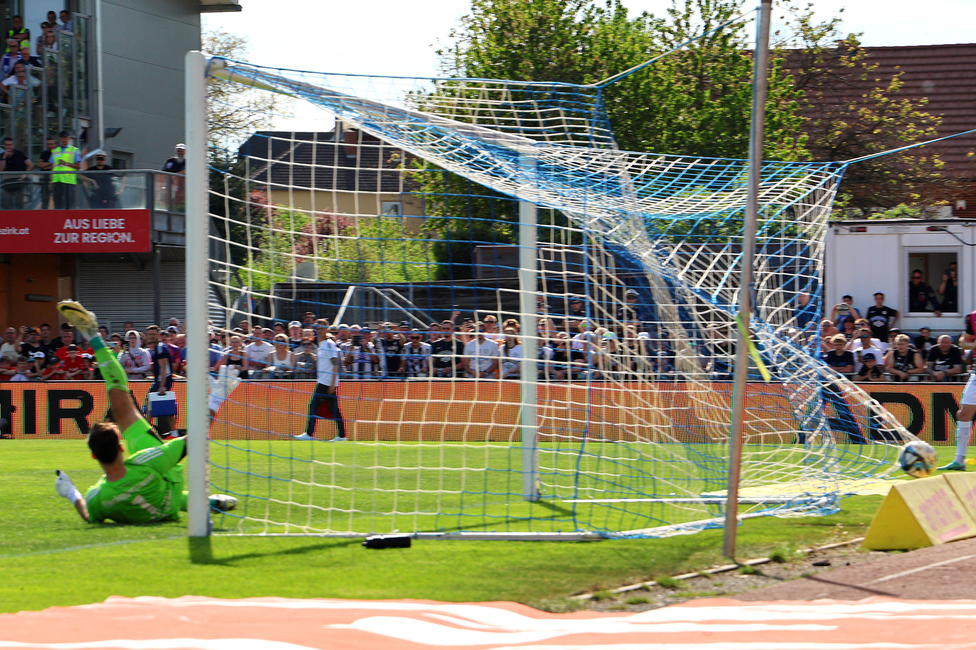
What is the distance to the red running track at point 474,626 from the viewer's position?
4.58m

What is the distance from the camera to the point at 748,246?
6.33 metres

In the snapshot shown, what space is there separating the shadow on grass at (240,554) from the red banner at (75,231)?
16.4 metres

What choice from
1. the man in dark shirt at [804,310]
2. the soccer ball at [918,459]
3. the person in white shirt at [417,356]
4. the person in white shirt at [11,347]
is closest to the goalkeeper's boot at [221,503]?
the person in white shirt at [417,356]

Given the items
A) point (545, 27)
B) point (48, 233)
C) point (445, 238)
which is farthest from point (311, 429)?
point (545, 27)

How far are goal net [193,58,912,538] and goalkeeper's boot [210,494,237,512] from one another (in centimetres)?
16

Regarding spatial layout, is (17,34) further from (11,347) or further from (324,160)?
(324,160)

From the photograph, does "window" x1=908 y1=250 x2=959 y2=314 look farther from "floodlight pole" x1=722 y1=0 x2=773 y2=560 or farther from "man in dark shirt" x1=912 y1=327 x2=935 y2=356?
"floodlight pole" x1=722 y1=0 x2=773 y2=560

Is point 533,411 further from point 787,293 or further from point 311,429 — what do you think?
point 311,429

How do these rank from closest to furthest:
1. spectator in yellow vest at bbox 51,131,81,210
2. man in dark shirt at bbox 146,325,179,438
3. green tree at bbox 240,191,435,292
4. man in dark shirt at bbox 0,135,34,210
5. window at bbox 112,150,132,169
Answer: green tree at bbox 240,191,435,292
man in dark shirt at bbox 146,325,179,438
spectator in yellow vest at bbox 51,131,81,210
man in dark shirt at bbox 0,135,34,210
window at bbox 112,150,132,169

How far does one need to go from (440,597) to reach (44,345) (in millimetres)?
16581

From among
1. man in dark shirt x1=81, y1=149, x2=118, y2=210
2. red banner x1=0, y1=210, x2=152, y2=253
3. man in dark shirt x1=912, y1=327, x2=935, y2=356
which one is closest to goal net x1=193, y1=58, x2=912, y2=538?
man in dark shirt x1=912, y1=327, x2=935, y2=356

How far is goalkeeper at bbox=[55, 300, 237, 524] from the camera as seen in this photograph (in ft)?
24.7

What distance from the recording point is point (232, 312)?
7680 millimetres

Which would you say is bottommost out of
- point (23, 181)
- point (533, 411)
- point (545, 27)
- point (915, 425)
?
point (915, 425)
